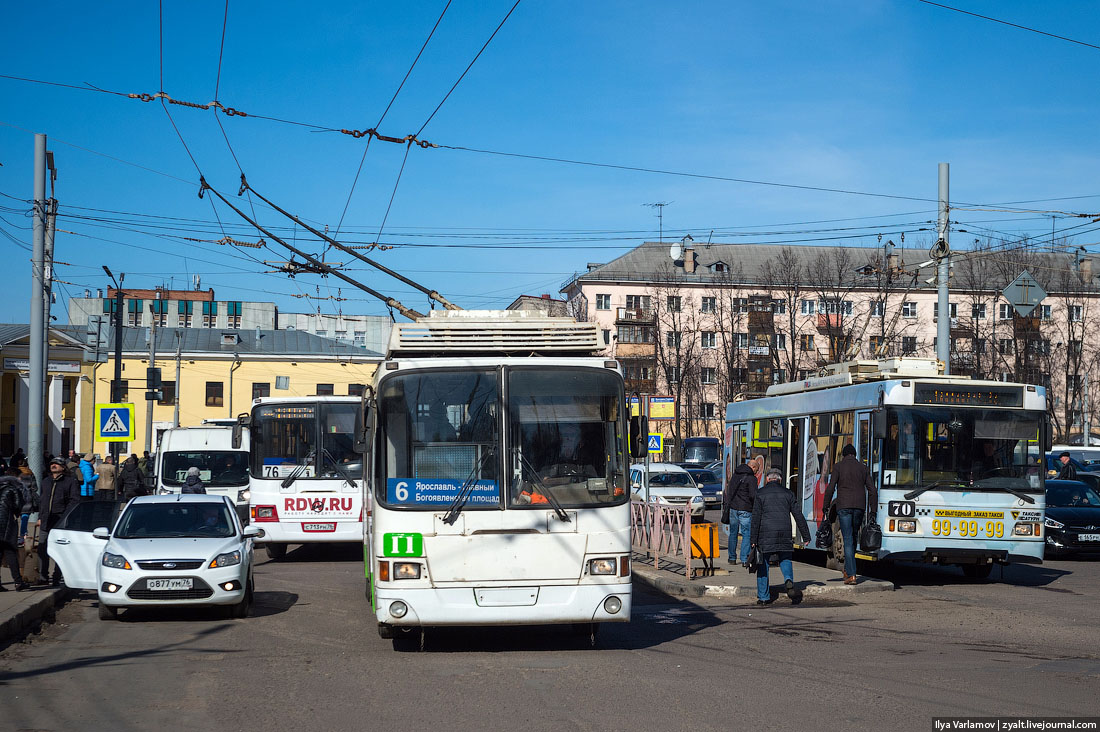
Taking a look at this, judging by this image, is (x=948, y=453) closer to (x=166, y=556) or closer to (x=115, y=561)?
(x=166, y=556)

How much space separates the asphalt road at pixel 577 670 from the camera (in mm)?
7645

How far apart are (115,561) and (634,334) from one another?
62.6 meters

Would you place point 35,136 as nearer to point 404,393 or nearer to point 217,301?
point 404,393

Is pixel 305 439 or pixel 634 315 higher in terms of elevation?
pixel 634 315

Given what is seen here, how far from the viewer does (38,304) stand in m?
21.2

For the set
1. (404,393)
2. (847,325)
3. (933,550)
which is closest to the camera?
(404,393)

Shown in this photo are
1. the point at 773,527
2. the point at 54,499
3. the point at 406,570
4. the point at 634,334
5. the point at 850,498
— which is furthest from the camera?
the point at 634,334

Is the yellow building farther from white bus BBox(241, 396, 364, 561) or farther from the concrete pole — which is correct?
white bus BBox(241, 396, 364, 561)

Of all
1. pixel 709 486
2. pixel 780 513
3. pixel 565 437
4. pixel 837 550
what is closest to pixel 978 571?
pixel 837 550

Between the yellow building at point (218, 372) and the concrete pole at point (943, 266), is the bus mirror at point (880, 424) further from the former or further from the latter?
the yellow building at point (218, 372)

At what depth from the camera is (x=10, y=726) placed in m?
7.48

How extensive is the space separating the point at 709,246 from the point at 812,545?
6154 cm

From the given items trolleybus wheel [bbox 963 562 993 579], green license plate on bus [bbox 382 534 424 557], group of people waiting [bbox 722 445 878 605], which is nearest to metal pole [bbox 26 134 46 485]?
group of people waiting [bbox 722 445 878 605]

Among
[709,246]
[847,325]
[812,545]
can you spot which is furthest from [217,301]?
[812,545]
